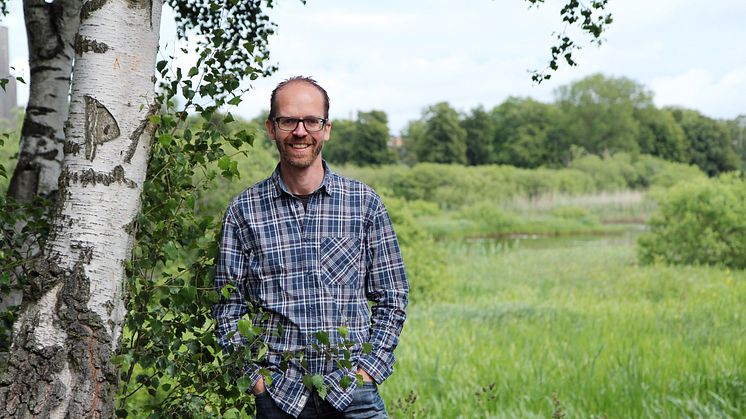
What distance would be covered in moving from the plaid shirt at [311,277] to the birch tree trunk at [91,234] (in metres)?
0.31

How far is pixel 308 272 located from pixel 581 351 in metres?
4.92

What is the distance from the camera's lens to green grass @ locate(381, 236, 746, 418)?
520 centimetres

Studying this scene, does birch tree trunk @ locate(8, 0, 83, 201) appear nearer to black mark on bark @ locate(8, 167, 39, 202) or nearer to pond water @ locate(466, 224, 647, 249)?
black mark on bark @ locate(8, 167, 39, 202)

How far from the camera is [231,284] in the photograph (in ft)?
7.61

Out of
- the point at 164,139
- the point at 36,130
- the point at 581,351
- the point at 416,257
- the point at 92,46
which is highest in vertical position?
the point at 92,46

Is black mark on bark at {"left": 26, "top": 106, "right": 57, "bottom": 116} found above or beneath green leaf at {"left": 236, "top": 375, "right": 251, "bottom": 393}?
above

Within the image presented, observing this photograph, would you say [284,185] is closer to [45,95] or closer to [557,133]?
[45,95]

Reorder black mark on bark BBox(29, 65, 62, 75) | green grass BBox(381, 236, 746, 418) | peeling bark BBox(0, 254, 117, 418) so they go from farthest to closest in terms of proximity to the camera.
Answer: green grass BBox(381, 236, 746, 418) → black mark on bark BBox(29, 65, 62, 75) → peeling bark BBox(0, 254, 117, 418)

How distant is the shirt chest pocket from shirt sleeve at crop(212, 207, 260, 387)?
0.23m

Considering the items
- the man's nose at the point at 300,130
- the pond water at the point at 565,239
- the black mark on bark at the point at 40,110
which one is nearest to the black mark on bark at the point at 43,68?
the black mark on bark at the point at 40,110

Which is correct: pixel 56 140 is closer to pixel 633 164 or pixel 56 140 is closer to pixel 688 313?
pixel 688 313

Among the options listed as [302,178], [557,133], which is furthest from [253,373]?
[557,133]

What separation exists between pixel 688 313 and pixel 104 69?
804 cm

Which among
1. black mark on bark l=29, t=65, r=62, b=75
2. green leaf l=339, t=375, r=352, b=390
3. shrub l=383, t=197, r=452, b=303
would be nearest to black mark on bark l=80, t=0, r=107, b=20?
green leaf l=339, t=375, r=352, b=390
